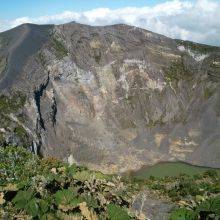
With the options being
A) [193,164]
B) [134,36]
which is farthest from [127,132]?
[134,36]

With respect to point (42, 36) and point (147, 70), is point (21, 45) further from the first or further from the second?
point (147, 70)

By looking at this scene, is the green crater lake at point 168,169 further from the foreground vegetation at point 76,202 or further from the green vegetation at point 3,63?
the foreground vegetation at point 76,202

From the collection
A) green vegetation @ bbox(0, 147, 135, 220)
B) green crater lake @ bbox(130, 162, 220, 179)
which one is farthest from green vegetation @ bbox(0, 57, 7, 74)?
green vegetation @ bbox(0, 147, 135, 220)

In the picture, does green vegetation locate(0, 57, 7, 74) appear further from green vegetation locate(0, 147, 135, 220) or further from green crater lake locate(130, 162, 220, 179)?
green vegetation locate(0, 147, 135, 220)

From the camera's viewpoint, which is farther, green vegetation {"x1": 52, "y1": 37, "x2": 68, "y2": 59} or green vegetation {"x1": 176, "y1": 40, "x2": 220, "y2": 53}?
green vegetation {"x1": 176, "y1": 40, "x2": 220, "y2": 53}

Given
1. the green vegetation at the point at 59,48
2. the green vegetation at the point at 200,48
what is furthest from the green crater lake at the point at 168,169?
the green vegetation at the point at 200,48
